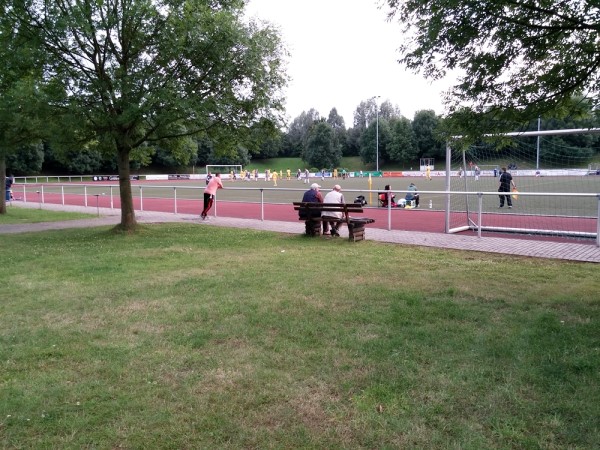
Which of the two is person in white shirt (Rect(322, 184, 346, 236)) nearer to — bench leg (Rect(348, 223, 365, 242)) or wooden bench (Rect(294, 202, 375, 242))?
wooden bench (Rect(294, 202, 375, 242))

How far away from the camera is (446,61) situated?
248 inches

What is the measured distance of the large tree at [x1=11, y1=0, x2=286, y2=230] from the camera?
1173 cm

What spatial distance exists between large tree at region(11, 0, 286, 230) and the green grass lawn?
16.1 feet

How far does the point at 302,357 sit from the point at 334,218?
809 centimetres

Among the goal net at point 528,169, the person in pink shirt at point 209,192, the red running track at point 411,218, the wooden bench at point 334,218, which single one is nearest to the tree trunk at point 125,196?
the person in pink shirt at point 209,192

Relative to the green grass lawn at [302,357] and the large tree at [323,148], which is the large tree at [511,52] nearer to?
the green grass lawn at [302,357]

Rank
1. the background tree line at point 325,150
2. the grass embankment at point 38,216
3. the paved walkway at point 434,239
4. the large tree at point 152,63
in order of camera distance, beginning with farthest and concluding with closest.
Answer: the background tree line at point 325,150 < the grass embankment at point 38,216 < the large tree at point 152,63 < the paved walkway at point 434,239

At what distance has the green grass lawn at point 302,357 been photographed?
337cm

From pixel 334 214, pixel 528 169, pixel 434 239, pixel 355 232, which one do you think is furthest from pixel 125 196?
pixel 528 169

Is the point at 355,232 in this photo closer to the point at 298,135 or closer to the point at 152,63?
the point at 152,63

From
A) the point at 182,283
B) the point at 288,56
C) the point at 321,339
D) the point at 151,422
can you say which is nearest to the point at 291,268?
the point at 182,283

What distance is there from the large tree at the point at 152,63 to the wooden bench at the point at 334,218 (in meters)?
3.05

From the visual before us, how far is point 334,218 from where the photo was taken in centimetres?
1252

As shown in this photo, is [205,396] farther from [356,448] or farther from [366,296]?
[366,296]
